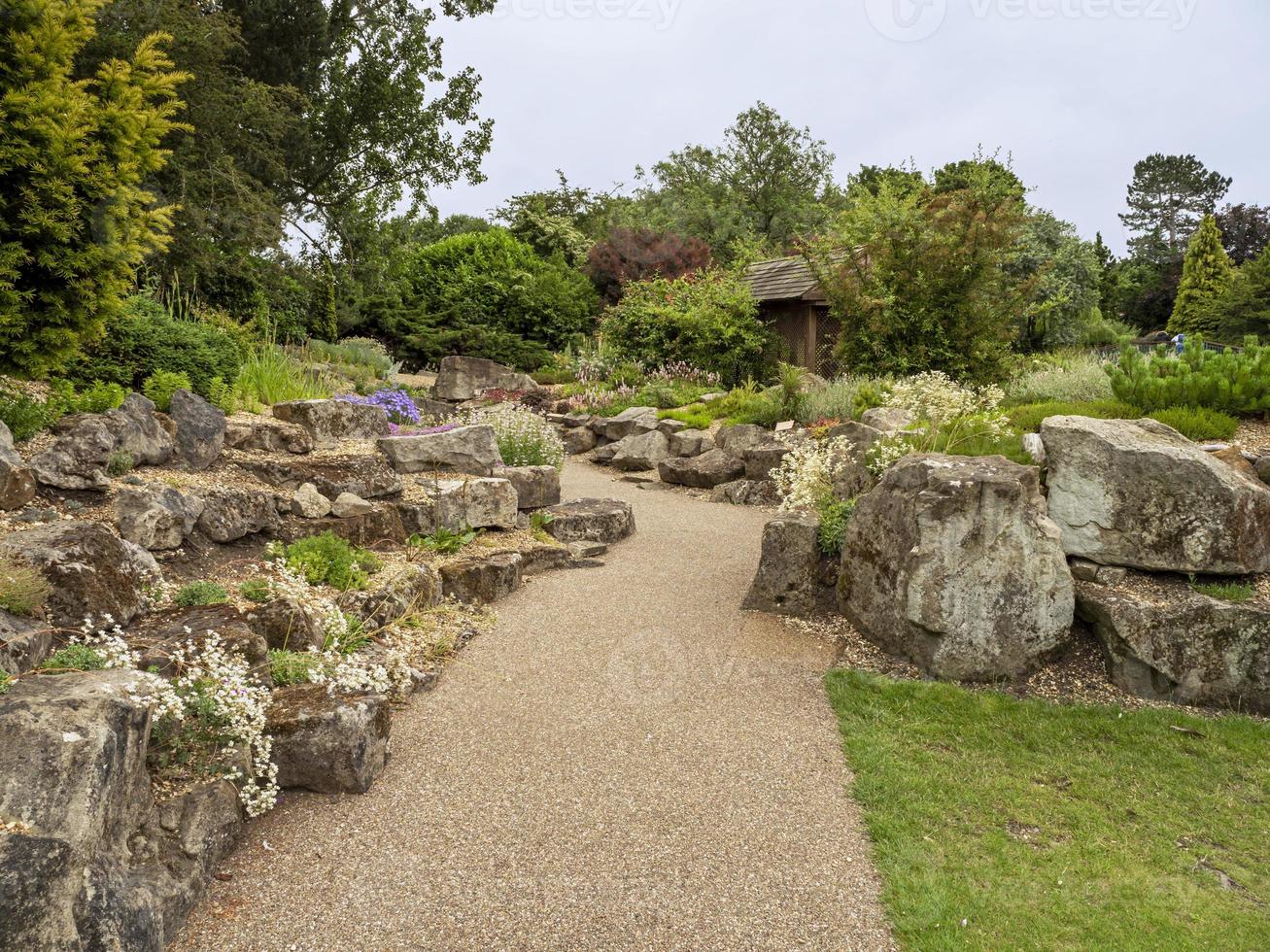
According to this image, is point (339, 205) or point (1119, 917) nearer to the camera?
point (1119, 917)

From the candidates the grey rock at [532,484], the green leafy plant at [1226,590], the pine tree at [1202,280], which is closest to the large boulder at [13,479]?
the grey rock at [532,484]

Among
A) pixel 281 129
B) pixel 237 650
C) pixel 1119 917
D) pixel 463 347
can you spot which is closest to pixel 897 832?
pixel 1119 917

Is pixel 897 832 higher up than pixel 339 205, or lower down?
lower down

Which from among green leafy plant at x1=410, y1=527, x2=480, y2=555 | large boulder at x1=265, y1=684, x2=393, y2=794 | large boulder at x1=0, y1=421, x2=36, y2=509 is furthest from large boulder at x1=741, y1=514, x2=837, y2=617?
large boulder at x1=0, y1=421, x2=36, y2=509

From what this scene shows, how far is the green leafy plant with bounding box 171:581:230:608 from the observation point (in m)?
4.29

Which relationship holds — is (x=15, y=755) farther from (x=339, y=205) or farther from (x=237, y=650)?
(x=339, y=205)

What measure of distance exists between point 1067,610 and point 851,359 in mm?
→ 9924

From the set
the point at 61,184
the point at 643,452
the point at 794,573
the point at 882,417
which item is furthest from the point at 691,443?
the point at 61,184

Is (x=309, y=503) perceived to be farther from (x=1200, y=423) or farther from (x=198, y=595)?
(x=1200, y=423)

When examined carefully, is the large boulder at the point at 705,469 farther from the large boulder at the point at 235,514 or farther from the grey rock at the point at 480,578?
the large boulder at the point at 235,514

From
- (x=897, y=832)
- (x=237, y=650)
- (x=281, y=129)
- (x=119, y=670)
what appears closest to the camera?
(x=119, y=670)

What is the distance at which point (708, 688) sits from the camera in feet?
16.4

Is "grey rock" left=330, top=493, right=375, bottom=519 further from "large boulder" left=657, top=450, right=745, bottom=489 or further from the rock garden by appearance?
"large boulder" left=657, top=450, right=745, bottom=489

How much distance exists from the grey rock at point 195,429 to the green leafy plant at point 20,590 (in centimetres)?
289
